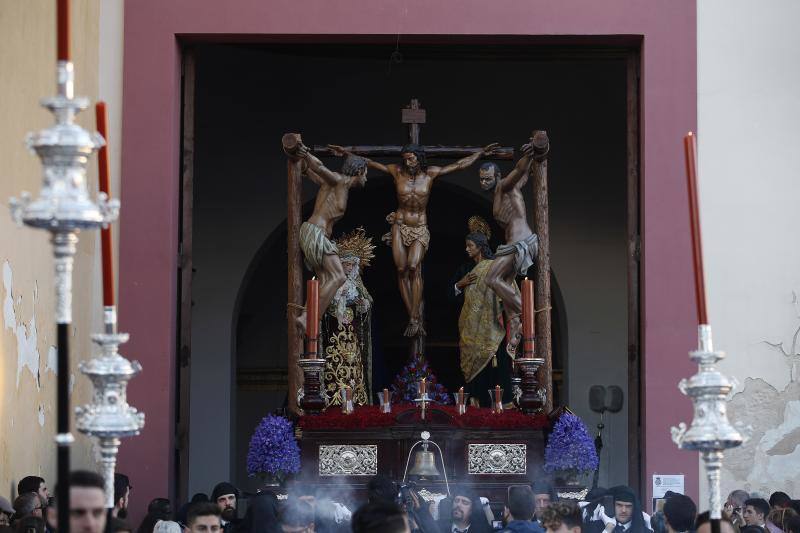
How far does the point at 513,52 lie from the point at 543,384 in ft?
12.9

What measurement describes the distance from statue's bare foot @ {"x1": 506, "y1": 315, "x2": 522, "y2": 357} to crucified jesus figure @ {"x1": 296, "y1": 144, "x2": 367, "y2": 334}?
1339mm

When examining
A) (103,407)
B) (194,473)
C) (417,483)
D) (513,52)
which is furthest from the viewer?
(194,473)

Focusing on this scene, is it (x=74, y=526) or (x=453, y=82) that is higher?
(x=453, y=82)

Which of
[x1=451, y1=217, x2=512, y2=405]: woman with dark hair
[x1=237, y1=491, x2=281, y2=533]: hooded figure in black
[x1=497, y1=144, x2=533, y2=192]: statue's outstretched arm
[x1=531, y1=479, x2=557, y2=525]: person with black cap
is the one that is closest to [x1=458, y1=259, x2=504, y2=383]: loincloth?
[x1=451, y1=217, x2=512, y2=405]: woman with dark hair

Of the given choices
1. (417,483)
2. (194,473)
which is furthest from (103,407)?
(194,473)

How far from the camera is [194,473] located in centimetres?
1602

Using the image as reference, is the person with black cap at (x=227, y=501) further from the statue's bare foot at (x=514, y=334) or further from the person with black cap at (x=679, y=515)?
the person with black cap at (x=679, y=515)

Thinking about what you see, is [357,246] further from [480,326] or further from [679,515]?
[679,515]

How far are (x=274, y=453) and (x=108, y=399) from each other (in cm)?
526

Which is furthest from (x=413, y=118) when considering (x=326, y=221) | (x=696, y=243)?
(x=696, y=243)

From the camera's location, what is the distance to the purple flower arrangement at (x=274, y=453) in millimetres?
10875

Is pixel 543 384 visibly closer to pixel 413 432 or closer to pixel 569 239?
pixel 413 432

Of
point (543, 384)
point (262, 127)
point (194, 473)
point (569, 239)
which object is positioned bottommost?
point (194, 473)

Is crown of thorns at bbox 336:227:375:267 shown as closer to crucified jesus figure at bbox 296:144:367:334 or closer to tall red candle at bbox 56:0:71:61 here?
crucified jesus figure at bbox 296:144:367:334
